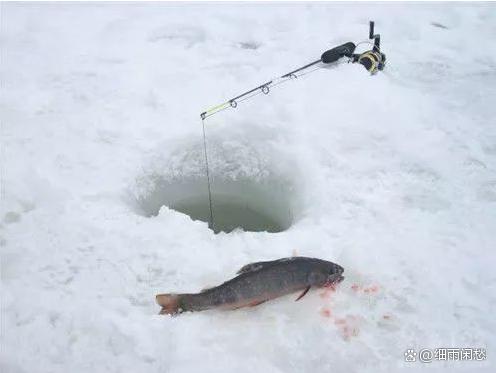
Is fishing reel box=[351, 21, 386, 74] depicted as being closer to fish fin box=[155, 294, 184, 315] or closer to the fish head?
the fish head

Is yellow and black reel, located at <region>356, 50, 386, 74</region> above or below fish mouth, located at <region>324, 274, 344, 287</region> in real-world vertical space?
above

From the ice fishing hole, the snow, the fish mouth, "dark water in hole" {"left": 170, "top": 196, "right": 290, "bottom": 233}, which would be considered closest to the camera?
the snow

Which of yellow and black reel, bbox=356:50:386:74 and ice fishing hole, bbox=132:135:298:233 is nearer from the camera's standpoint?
ice fishing hole, bbox=132:135:298:233

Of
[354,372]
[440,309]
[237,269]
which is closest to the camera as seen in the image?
[354,372]

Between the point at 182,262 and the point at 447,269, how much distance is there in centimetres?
210

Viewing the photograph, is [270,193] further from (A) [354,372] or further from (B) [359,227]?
(A) [354,372]

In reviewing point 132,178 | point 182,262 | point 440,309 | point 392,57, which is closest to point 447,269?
point 440,309

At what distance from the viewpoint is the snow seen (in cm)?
329

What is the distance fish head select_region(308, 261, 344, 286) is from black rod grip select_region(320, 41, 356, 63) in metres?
3.85

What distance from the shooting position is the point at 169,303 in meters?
Result: 3.36

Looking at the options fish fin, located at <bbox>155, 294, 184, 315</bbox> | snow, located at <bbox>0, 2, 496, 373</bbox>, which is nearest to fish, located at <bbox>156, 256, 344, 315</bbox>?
fish fin, located at <bbox>155, 294, 184, 315</bbox>

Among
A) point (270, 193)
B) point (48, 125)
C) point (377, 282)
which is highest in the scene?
point (48, 125)

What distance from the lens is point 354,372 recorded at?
311 centimetres

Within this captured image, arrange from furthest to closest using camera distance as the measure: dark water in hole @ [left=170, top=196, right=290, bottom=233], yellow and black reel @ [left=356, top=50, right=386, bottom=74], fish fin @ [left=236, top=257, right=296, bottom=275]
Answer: yellow and black reel @ [left=356, top=50, right=386, bottom=74], dark water in hole @ [left=170, top=196, right=290, bottom=233], fish fin @ [left=236, top=257, right=296, bottom=275]
